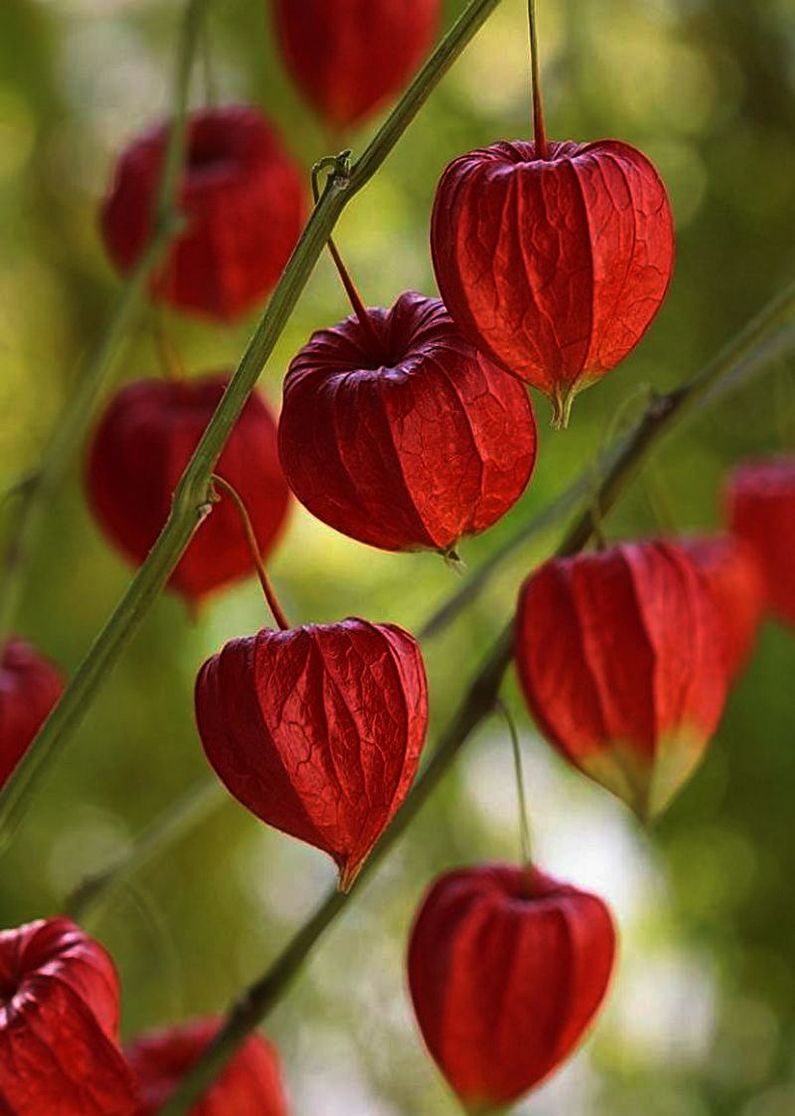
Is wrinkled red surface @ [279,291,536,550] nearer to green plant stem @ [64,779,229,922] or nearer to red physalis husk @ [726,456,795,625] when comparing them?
green plant stem @ [64,779,229,922]

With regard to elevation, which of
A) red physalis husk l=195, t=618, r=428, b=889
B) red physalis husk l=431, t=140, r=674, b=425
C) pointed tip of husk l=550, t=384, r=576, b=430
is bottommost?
red physalis husk l=195, t=618, r=428, b=889

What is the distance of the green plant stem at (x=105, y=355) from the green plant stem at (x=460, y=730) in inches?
6.6

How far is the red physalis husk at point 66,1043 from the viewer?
0.47 meters

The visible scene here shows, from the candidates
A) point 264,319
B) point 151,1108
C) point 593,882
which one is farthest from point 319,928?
point 593,882

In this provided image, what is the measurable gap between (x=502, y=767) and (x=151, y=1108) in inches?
35.4

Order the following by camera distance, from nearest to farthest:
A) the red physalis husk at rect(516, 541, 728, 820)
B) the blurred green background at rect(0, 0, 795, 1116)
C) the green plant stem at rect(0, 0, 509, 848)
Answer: the green plant stem at rect(0, 0, 509, 848) → the red physalis husk at rect(516, 541, 728, 820) → the blurred green background at rect(0, 0, 795, 1116)

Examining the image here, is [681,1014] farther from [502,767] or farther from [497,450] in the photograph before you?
[497,450]

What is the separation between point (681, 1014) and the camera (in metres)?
1.56

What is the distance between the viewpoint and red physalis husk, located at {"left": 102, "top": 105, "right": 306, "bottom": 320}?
0.76 metres

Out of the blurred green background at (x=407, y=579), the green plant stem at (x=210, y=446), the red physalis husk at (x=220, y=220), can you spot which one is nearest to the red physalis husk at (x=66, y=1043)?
the green plant stem at (x=210, y=446)

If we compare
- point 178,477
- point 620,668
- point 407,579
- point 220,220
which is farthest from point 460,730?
point 407,579

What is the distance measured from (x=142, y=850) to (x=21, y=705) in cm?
6

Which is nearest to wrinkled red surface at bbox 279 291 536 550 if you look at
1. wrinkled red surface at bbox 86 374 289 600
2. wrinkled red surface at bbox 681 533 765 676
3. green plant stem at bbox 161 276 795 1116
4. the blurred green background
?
green plant stem at bbox 161 276 795 1116

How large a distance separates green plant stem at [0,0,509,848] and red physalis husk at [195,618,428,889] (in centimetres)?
2
